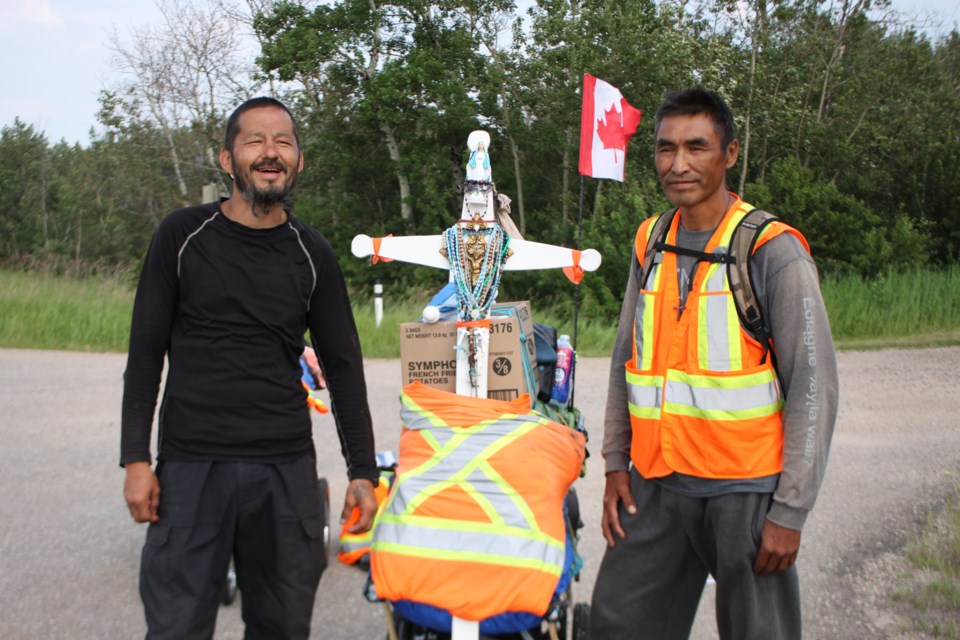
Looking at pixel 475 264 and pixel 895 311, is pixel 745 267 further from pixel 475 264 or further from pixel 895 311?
pixel 895 311

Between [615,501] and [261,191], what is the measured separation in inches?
59.9

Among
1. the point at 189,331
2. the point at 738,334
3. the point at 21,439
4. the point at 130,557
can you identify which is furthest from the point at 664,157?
the point at 21,439

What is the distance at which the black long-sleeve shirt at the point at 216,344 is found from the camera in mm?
2811

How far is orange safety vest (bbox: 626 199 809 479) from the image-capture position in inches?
107

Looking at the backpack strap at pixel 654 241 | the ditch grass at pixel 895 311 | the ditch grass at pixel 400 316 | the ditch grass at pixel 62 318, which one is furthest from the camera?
the ditch grass at pixel 895 311

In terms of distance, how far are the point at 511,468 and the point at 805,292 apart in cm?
114

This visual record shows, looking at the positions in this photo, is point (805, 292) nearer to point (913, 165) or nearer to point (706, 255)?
point (706, 255)

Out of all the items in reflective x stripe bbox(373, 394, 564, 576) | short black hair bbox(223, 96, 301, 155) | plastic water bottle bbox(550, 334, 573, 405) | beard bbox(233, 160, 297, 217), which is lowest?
reflective x stripe bbox(373, 394, 564, 576)

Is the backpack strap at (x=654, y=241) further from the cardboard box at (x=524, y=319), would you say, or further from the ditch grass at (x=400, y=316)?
the ditch grass at (x=400, y=316)

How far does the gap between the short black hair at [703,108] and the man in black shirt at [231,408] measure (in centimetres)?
124

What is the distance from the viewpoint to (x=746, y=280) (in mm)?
2736

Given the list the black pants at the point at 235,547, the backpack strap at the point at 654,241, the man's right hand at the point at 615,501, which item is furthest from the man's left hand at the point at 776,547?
the black pants at the point at 235,547

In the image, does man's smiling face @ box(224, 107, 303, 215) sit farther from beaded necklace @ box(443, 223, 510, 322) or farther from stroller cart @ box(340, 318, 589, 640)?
beaded necklace @ box(443, 223, 510, 322)

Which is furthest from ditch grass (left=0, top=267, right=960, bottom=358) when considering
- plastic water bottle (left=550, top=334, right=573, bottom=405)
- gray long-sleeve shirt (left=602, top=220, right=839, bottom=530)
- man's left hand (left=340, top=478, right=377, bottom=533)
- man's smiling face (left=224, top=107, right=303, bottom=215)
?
gray long-sleeve shirt (left=602, top=220, right=839, bottom=530)
